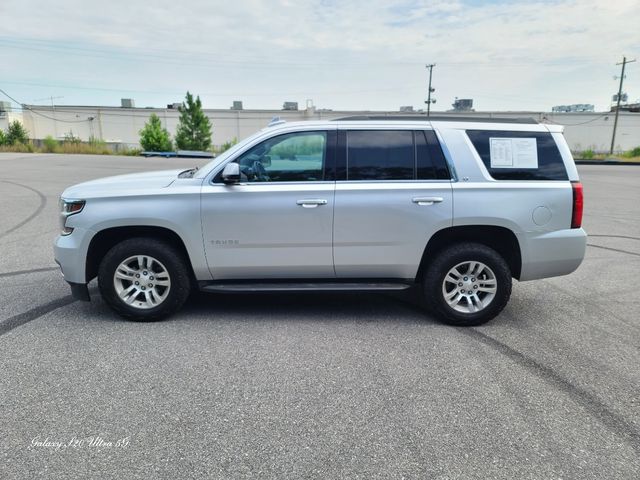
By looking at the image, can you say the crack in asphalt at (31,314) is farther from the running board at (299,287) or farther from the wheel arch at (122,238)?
the running board at (299,287)

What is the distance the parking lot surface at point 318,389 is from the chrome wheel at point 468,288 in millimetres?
239

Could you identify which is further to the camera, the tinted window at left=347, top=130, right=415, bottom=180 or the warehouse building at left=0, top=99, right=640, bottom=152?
the warehouse building at left=0, top=99, right=640, bottom=152

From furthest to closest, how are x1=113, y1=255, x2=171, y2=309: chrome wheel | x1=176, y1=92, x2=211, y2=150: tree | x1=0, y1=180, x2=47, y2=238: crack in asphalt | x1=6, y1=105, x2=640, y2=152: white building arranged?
x1=6, y1=105, x2=640, y2=152: white building → x1=176, y1=92, x2=211, y2=150: tree → x1=0, y1=180, x2=47, y2=238: crack in asphalt → x1=113, y1=255, x2=171, y2=309: chrome wheel

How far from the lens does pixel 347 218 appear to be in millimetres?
4504

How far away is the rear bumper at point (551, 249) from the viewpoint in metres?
4.61

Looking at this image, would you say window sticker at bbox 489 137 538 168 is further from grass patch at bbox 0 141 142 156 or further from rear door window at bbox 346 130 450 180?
grass patch at bbox 0 141 142 156

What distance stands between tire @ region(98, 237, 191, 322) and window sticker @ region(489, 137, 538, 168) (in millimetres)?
3161

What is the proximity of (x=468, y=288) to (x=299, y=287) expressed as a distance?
5.36ft

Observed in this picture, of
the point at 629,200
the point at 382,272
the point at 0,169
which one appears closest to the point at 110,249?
the point at 382,272

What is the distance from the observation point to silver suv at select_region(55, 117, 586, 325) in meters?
4.50

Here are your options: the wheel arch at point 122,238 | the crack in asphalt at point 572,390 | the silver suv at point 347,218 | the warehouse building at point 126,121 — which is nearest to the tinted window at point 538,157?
the silver suv at point 347,218

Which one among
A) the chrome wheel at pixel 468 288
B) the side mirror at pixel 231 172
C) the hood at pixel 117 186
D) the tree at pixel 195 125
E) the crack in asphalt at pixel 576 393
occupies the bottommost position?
the crack in asphalt at pixel 576 393

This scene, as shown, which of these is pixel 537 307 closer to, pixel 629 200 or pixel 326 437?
pixel 326 437

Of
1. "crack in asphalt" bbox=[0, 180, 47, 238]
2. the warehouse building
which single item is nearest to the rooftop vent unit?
the warehouse building
